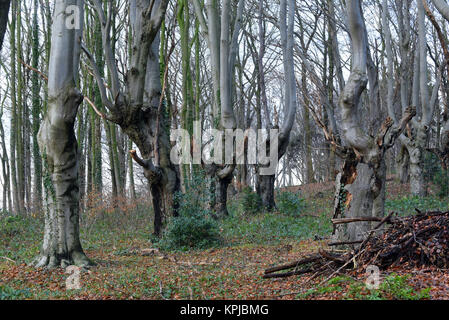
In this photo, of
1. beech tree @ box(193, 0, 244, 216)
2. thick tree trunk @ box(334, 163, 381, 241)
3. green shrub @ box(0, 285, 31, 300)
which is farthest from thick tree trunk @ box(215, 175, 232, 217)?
green shrub @ box(0, 285, 31, 300)

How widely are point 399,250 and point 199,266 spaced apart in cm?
381

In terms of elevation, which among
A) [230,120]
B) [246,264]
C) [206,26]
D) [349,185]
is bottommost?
[246,264]

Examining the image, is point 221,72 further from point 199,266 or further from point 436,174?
A: point 436,174

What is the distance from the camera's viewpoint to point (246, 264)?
27.5 ft

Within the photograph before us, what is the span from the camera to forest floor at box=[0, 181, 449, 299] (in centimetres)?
535

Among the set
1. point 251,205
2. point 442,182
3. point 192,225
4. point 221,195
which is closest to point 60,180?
point 192,225

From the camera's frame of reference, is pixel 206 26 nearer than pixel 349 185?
No

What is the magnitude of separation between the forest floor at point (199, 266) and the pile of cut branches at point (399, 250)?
0.55ft

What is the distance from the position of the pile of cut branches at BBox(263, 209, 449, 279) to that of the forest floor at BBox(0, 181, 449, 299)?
167mm

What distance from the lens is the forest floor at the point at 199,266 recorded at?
5348mm

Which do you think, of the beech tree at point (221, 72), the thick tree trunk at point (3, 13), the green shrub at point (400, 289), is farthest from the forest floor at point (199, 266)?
the thick tree trunk at point (3, 13)
